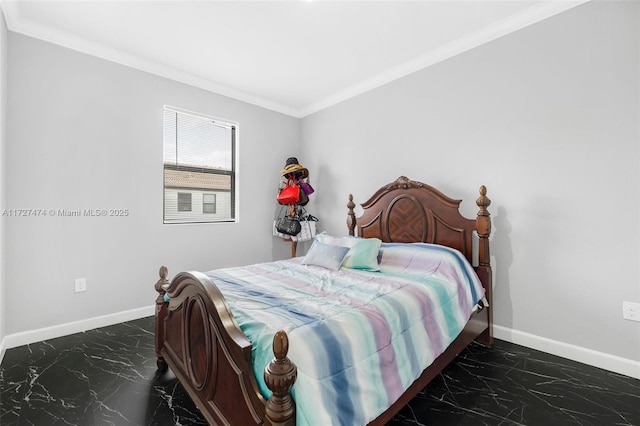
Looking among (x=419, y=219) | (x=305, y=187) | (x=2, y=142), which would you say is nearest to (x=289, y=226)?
(x=305, y=187)

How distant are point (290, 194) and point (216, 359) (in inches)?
100

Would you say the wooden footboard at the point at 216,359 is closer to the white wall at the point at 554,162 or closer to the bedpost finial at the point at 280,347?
the bedpost finial at the point at 280,347

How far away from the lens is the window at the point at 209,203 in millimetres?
3705

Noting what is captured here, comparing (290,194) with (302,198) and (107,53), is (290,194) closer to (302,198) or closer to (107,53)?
(302,198)

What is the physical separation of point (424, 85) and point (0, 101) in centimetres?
349

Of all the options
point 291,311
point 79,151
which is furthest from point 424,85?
point 79,151

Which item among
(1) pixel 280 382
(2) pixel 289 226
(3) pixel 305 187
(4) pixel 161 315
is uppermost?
(3) pixel 305 187

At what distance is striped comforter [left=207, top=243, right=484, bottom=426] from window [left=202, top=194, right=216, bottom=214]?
1.58m

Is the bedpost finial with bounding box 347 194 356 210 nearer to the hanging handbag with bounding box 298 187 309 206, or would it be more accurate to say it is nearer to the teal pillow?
the hanging handbag with bounding box 298 187 309 206

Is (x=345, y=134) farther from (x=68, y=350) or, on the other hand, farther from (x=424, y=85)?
(x=68, y=350)

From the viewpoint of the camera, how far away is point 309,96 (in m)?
3.93

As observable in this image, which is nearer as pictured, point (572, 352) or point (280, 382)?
point (280, 382)

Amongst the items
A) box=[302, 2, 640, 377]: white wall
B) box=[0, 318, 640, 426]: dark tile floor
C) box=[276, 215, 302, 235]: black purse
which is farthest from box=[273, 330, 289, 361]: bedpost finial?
box=[276, 215, 302, 235]: black purse

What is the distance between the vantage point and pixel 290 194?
374 cm
